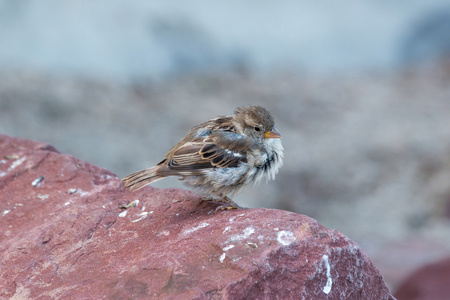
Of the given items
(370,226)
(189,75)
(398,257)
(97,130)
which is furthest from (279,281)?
(189,75)

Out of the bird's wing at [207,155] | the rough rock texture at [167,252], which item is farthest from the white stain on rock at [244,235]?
the bird's wing at [207,155]

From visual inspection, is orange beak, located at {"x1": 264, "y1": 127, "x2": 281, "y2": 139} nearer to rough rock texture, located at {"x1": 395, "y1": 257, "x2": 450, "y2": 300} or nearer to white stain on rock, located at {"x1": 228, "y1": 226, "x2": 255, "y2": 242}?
white stain on rock, located at {"x1": 228, "y1": 226, "x2": 255, "y2": 242}

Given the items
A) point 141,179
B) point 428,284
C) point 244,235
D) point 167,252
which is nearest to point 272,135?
point 141,179

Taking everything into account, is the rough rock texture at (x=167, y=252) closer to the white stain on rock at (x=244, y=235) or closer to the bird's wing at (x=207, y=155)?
the white stain on rock at (x=244, y=235)

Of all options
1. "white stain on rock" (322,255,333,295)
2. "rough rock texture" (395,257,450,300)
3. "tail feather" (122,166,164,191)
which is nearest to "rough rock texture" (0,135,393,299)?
"white stain on rock" (322,255,333,295)

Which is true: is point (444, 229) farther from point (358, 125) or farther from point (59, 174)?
point (59, 174)

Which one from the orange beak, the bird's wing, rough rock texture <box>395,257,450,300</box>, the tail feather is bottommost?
the tail feather

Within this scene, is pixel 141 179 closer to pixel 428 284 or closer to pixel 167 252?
pixel 167 252
